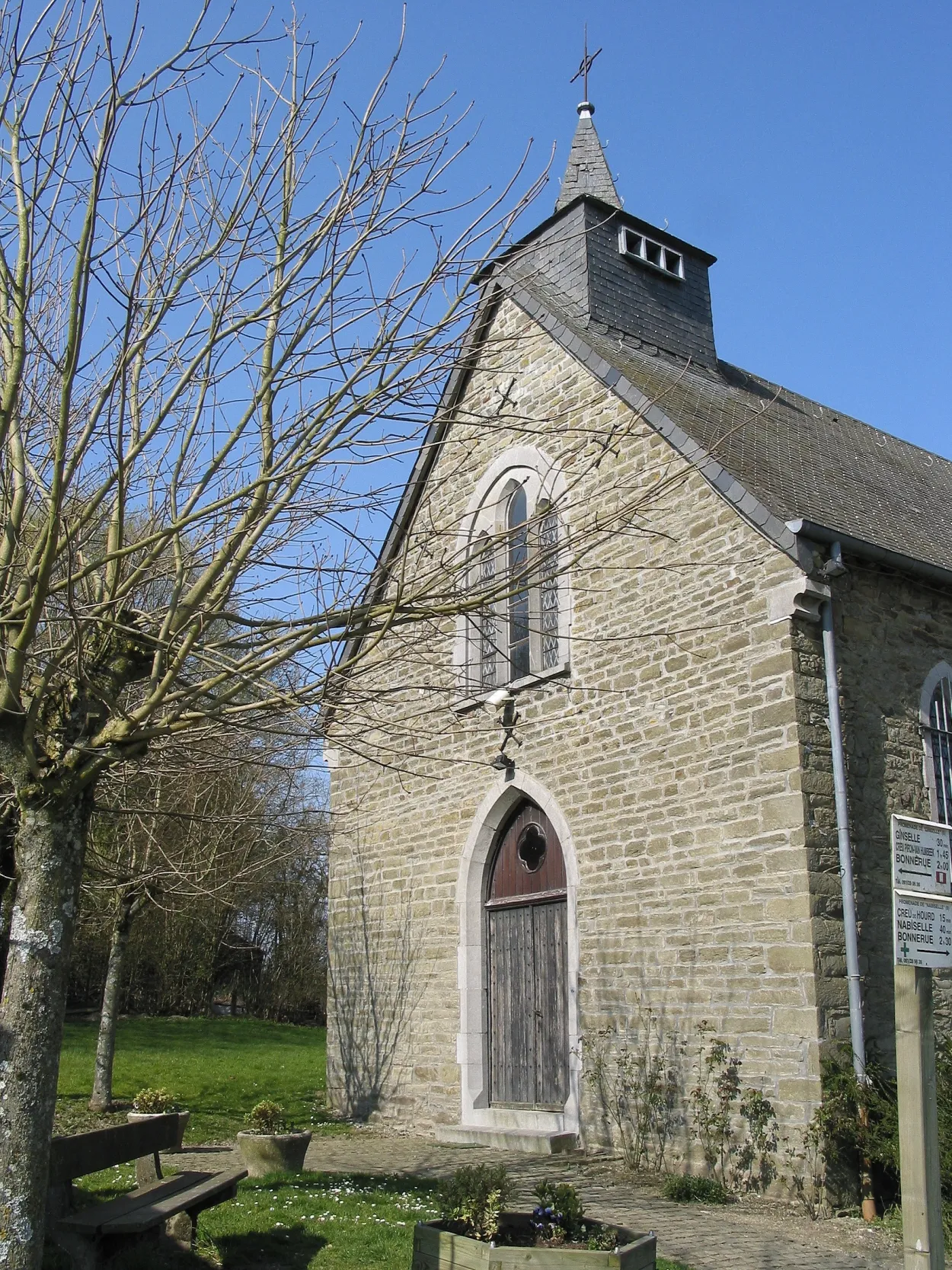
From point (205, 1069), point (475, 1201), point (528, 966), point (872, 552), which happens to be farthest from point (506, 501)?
point (205, 1069)

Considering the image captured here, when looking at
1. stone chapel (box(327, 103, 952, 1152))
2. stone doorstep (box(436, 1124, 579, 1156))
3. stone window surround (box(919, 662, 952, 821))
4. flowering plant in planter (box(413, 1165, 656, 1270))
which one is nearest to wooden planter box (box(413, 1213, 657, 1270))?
flowering plant in planter (box(413, 1165, 656, 1270))

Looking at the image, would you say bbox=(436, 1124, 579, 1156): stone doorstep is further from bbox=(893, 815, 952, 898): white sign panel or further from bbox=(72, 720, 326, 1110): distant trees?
bbox=(893, 815, 952, 898): white sign panel

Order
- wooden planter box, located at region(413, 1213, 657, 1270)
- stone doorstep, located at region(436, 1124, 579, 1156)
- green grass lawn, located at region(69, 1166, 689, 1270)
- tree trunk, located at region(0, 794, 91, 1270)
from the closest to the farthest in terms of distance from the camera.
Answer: wooden planter box, located at region(413, 1213, 657, 1270), tree trunk, located at region(0, 794, 91, 1270), green grass lawn, located at region(69, 1166, 689, 1270), stone doorstep, located at region(436, 1124, 579, 1156)

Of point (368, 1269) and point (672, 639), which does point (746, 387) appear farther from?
point (368, 1269)

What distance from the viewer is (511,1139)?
33.6 ft

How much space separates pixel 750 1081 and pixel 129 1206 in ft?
15.6

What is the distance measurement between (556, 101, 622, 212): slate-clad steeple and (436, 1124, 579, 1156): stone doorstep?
1164cm

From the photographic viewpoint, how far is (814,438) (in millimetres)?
13383

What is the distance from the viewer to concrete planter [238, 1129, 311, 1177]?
334 inches

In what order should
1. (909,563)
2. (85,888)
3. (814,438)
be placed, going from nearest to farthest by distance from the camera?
(909,563) < (85,888) < (814,438)

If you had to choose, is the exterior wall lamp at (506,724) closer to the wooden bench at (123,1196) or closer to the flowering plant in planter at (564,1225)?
the wooden bench at (123,1196)

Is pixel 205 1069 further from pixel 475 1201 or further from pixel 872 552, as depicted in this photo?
pixel 475 1201

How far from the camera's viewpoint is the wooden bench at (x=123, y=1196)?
5.19 m

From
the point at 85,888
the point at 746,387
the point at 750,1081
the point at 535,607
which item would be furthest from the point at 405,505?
the point at 750,1081
